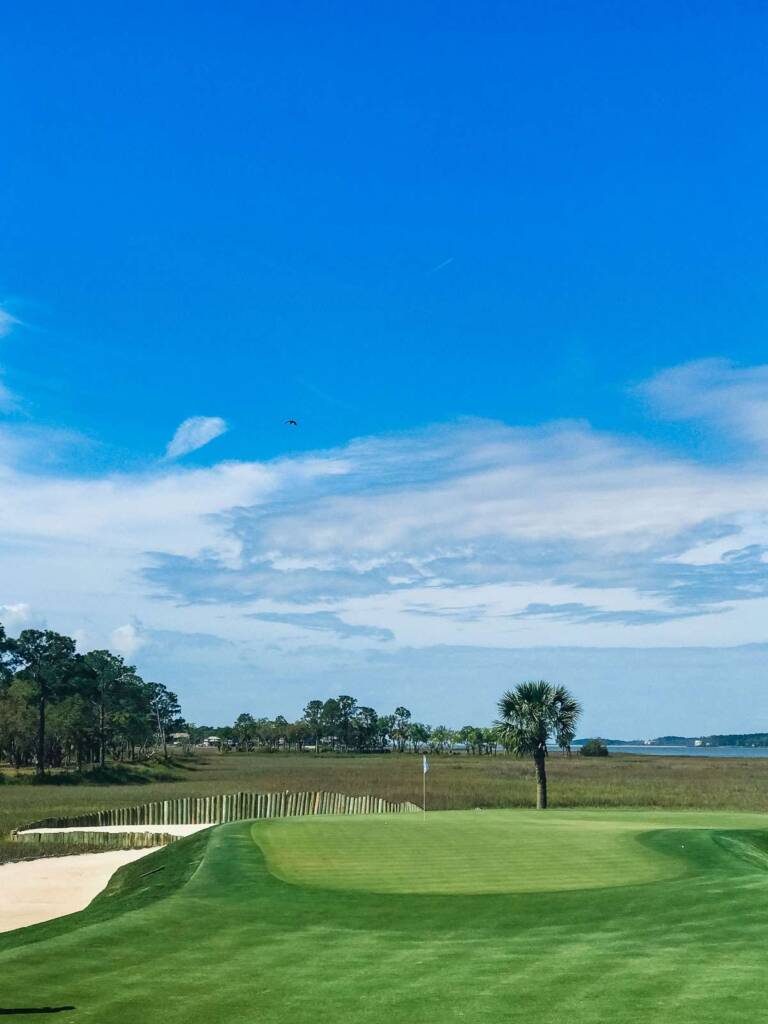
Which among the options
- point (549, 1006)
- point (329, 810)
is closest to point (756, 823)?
point (329, 810)

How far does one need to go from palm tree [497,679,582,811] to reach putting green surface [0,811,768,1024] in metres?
21.4

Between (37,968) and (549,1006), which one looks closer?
(549,1006)

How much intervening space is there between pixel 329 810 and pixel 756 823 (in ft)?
52.3

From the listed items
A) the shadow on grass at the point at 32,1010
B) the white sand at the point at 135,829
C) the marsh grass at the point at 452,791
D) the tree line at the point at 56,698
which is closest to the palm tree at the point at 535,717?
the marsh grass at the point at 452,791

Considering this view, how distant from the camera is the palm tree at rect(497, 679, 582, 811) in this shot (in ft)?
148

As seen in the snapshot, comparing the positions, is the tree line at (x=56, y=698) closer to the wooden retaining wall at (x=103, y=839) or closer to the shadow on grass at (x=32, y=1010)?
the wooden retaining wall at (x=103, y=839)

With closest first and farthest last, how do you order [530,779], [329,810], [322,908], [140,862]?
1. [322,908]
2. [140,862]
3. [329,810]
4. [530,779]

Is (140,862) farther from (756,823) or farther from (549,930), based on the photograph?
(756,823)

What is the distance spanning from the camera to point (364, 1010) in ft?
31.9

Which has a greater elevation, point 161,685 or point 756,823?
point 161,685

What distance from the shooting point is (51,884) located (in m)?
24.3

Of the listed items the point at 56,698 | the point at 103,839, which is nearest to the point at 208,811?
the point at 103,839

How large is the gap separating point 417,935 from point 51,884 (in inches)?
552

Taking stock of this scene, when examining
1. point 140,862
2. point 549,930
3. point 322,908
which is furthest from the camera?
point 140,862
